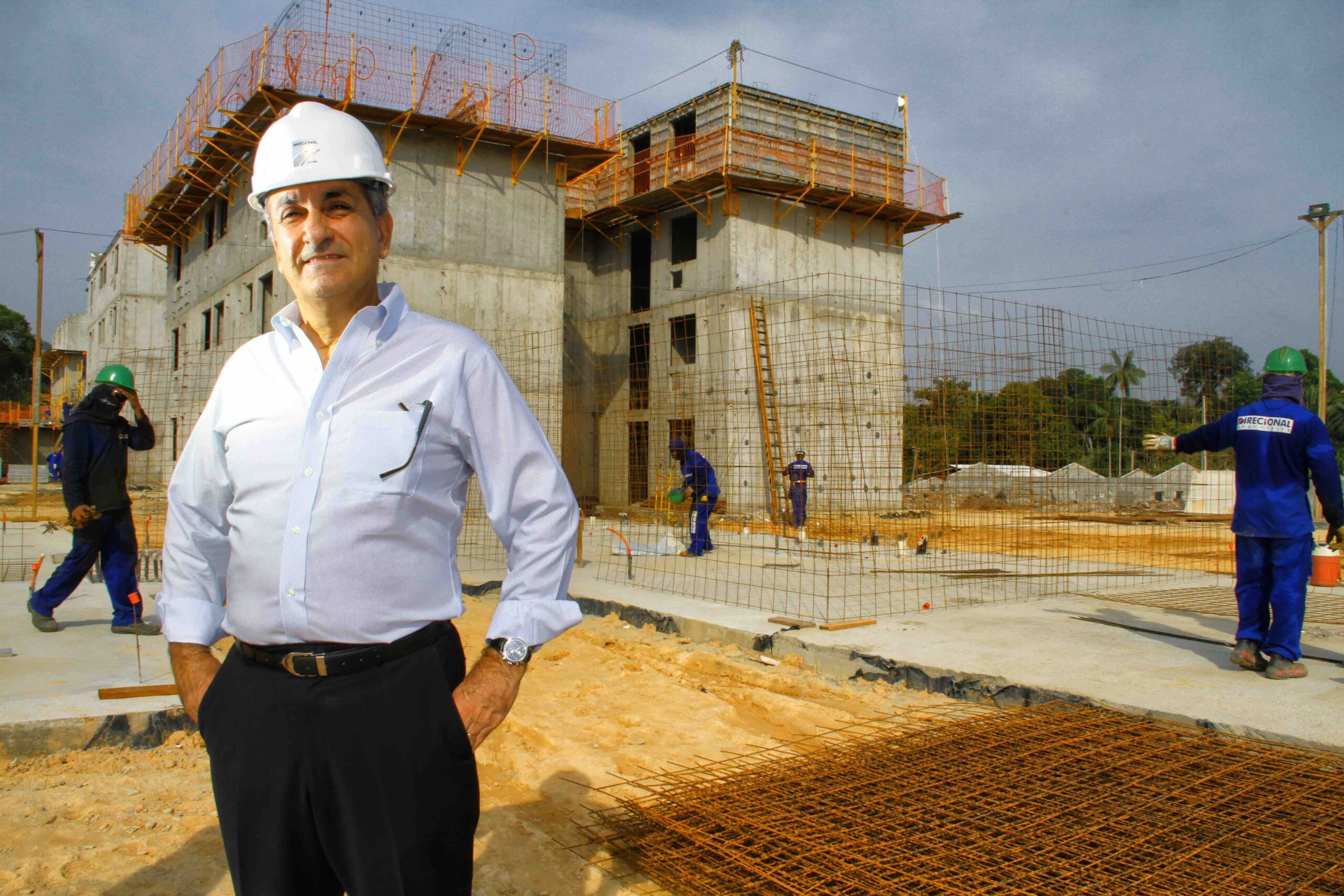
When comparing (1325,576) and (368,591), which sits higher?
(368,591)

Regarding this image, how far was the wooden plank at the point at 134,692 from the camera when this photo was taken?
4504mm

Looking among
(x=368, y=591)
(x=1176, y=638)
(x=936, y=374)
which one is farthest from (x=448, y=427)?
(x=936, y=374)

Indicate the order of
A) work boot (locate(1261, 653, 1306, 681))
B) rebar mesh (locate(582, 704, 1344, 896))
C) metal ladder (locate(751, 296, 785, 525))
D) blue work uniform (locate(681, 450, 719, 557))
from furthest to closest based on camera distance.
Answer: metal ladder (locate(751, 296, 785, 525)) → blue work uniform (locate(681, 450, 719, 557)) → work boot (locate(1261, 653, 1306, 681)) → rebar mesh (locate(582, 704, 1344, 896))

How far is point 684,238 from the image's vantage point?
24172mm

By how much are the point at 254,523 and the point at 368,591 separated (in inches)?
11.1

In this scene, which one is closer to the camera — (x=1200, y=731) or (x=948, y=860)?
(x=948, y=860)

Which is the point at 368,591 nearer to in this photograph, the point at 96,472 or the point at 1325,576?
the point at 96,472

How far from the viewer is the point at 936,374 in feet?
26.6

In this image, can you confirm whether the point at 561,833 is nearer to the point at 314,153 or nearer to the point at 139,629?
the point at 314,153

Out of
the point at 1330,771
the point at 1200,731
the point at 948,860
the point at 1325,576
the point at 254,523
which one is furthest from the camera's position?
the point at 1325,576

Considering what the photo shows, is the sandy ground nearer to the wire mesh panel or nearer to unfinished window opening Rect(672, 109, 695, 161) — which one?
the wire mesh panel

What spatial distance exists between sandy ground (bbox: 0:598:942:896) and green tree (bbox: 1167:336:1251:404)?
6.69m

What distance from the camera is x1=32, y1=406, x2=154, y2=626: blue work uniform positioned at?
6031 mm

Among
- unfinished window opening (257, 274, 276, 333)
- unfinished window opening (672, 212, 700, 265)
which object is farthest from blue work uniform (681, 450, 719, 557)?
unfinished window opening (672, 212, 700, 265)
